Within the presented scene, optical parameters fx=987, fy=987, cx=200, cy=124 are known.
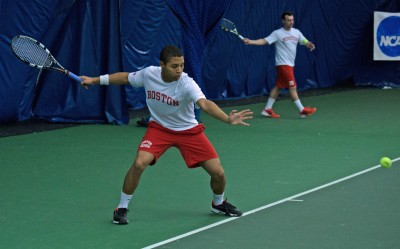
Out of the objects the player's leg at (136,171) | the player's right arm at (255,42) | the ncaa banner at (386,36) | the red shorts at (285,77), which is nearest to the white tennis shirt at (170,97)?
the player's leg at (136,171)

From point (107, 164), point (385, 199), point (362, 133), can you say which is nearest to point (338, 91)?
point (362, 133)

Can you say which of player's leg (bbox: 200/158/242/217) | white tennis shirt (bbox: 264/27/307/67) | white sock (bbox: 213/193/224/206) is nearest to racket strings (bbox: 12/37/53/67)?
player's leg (bbox: 200/158/242/217)

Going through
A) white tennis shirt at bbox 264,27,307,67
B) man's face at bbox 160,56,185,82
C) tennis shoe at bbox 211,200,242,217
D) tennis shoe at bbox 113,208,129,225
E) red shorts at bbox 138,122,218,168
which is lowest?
white tennis shirt at bbox 264,27,307,67

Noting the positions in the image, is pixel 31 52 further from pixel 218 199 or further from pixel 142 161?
pixel 218 199

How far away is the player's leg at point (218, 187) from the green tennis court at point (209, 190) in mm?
108

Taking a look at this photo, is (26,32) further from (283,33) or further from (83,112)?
(283,33)

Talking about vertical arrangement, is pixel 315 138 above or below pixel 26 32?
below

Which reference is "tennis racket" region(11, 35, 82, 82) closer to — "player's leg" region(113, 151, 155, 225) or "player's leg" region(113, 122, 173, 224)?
"player's leg" region(113, 122, 173, 224)

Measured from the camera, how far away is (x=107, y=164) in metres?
11.2

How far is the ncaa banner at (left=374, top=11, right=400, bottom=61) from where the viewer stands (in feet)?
72.9

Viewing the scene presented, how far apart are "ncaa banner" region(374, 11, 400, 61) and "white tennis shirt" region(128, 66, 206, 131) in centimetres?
1469

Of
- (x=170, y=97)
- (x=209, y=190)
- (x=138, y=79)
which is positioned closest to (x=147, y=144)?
(x=170, y=97)

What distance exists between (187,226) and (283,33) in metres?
Answer: 8.64

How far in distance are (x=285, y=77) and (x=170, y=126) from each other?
8030 millimetres
